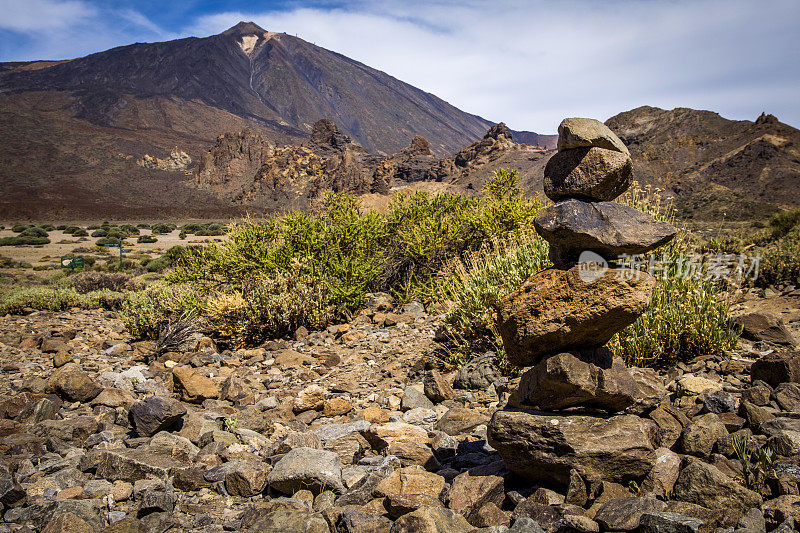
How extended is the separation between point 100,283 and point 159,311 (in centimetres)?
765

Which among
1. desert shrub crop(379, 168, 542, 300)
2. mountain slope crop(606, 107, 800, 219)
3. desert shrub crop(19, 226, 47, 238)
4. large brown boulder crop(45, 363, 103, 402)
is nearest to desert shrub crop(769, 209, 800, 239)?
desert shrub crop(379, 168, 542, 300)

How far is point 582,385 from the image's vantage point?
296 cm

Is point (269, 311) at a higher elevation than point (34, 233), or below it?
higher

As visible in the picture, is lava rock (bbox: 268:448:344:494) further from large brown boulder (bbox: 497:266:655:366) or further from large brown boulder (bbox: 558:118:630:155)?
large brown boulder (bbox: 558:118:630:155)

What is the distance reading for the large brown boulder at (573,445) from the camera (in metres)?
2.78

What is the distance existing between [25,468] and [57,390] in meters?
1.96

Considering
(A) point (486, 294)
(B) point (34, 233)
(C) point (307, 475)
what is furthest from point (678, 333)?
(B) point (34, 233)

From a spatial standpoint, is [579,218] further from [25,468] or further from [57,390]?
[57,390]

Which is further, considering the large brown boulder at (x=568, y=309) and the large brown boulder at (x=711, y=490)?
the large brown boulder at (x=568, y=309)

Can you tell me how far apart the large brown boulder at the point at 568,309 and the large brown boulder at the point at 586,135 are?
794mm

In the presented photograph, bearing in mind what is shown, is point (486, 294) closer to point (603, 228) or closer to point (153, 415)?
point (603, 228)

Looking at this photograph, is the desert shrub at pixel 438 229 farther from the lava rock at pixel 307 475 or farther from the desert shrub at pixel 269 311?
the lava rock at pixel 307 475

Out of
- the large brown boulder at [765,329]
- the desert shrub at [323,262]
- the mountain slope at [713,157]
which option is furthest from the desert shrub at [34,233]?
the mountain slope at [713,157]

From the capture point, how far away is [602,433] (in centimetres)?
287
